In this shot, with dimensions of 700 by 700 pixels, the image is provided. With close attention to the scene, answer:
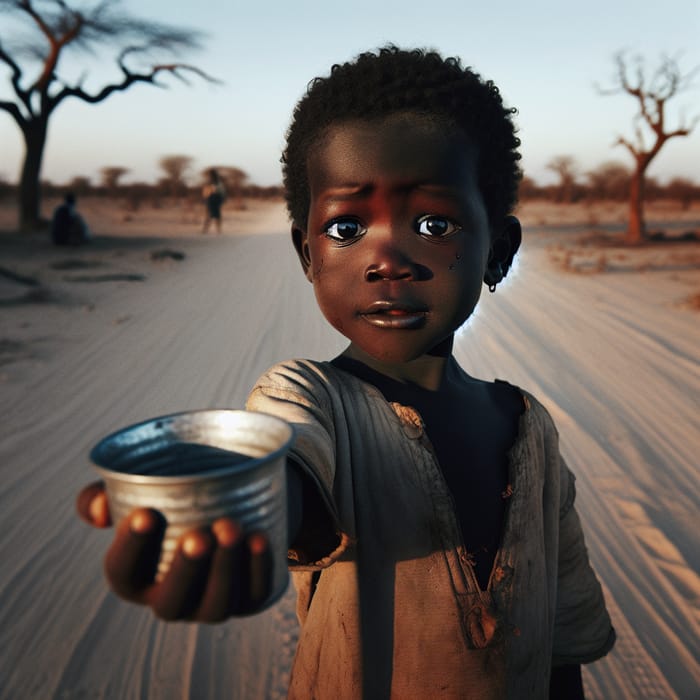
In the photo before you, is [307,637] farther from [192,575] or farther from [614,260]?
[614,260]

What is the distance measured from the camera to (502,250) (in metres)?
1.40

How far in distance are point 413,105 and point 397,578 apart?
2.94ft

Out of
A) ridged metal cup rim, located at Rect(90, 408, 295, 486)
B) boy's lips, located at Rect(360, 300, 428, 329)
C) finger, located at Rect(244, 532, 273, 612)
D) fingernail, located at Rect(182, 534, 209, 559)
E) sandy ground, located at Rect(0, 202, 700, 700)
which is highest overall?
boy's lips, located at Rect(360, 300, 428, 329)

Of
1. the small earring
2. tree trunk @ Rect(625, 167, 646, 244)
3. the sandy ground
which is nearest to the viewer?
the small earring

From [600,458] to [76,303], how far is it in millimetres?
7349

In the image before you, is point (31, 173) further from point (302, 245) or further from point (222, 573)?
point (222, 573)

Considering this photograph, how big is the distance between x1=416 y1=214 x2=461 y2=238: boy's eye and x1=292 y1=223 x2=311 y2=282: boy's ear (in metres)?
0.32

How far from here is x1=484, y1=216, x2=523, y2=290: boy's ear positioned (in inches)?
53.8

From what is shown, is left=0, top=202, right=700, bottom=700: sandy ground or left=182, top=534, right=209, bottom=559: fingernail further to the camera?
left=0, top=202, right=700, bottom=700: sandy ground

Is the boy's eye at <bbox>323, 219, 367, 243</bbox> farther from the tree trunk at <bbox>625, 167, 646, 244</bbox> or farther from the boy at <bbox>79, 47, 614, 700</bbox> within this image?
the tree trunk at <bbox>625, 167, 646, 244</bbox>

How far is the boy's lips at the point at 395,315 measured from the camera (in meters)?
1.12

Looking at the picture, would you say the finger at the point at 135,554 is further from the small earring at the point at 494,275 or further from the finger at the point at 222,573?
the small earring at the point at 494,275

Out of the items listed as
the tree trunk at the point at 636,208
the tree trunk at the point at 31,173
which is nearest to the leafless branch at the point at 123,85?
the tree trunk at the point at 31,173

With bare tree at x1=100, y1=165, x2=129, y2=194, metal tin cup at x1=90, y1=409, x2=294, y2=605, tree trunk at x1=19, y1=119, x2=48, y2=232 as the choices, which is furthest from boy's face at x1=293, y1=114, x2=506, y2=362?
→ bare tree at x1=100, y1=165, x2=129, y2=194
